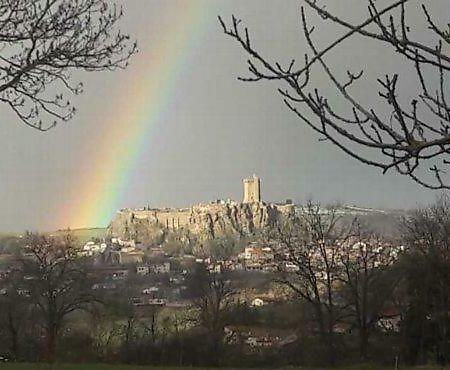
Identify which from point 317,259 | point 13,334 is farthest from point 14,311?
point 317,259

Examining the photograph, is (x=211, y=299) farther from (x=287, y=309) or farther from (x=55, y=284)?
(x=55, y=284)

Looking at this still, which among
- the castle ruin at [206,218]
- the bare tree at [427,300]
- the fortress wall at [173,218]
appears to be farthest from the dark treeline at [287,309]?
the fortress wall at [173,218]

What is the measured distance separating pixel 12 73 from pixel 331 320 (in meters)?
19.3

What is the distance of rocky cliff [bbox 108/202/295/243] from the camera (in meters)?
35.4

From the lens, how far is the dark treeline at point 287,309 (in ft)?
71.1

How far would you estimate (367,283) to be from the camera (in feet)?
76.9

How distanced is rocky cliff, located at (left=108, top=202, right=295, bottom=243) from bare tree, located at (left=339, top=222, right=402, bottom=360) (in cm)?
635

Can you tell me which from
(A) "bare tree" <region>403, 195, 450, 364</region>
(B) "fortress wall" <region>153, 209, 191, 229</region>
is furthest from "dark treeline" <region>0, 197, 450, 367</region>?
(B) "fortress wall" <region>153, 209, 191, 229</region>

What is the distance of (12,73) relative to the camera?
5.79 m

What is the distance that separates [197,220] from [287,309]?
61.7 feet

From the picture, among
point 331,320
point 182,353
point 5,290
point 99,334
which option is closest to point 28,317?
point 5,290

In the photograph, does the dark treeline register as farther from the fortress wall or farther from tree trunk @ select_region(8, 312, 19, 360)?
the fortress wall

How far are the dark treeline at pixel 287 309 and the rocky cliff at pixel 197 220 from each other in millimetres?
5292

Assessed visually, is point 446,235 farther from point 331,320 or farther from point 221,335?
point 221,335
